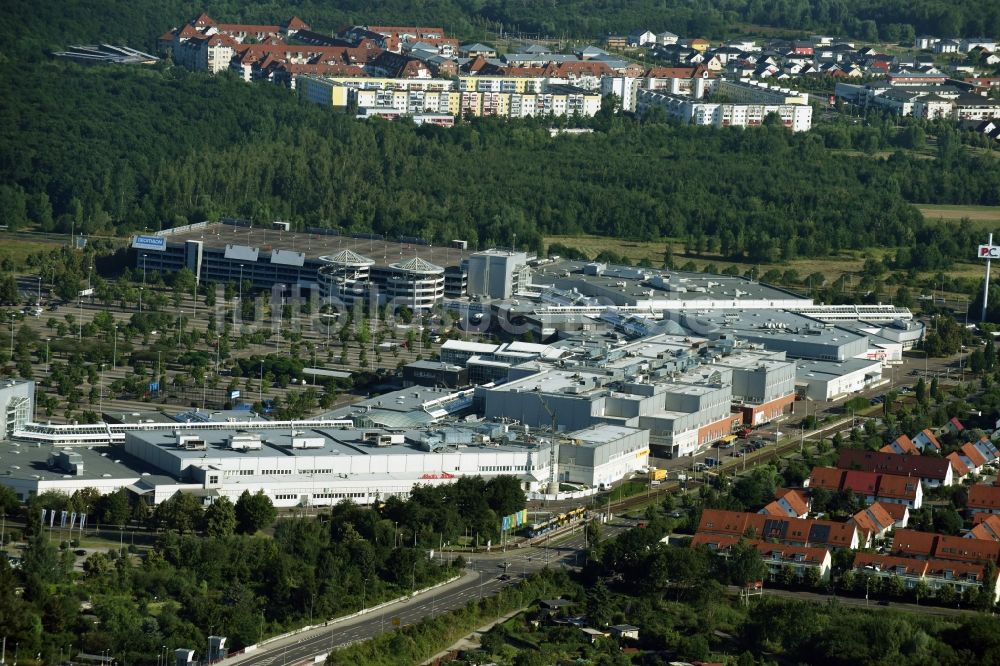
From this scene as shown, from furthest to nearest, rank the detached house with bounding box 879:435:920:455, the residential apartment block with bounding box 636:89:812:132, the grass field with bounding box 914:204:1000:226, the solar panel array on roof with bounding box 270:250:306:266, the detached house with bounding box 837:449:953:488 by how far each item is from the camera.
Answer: the residential apartment block with bounding box 636:89:812:132, the grass field with bounding box 914:204:1000:226, the solar panel array on roof with bounding box 270:250:306:266, the detached house with bounding box 879:435:920:455, the detached house with bounding box 837:449:953:488

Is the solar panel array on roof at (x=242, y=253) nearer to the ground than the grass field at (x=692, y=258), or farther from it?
nearer to the ground

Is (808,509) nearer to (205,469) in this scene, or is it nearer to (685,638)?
(685,638)

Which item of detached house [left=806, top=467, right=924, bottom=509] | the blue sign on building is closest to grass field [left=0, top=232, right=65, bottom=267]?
the blue sign on building

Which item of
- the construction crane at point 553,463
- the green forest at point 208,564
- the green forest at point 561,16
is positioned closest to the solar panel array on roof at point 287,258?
the construction crane at point 553,463

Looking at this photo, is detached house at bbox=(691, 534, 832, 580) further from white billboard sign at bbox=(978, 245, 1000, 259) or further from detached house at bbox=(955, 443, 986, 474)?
white billboard sign at bbox=(978, 245, 1000, 259)

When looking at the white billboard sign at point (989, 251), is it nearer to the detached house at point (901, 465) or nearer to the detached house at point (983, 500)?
the detached house at point (901, 465)

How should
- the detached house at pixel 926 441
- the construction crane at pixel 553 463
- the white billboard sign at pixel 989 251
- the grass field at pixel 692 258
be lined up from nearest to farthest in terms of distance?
the construction crane at pixel 553 463
the detached house at pixel 926 441
the white billboard sign at pixel 989 251
the grass field at pixel 692 258
